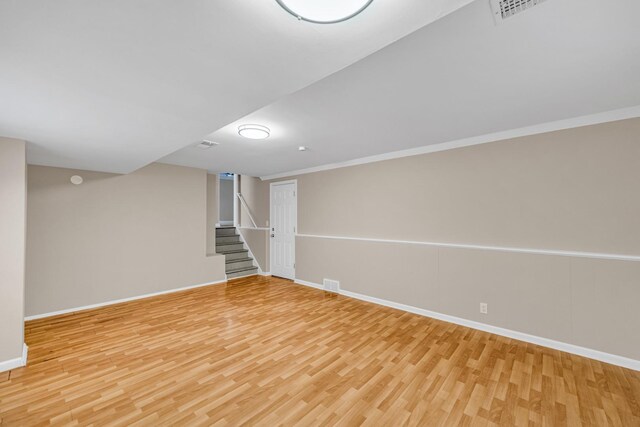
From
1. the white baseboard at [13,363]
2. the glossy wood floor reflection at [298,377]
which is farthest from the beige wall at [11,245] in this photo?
the glossy wood floor reflection at [298,377]

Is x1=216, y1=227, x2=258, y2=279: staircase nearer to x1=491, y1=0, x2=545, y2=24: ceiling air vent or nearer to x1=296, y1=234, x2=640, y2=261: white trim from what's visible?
x1=296, y1=234, x2=640, y2=261: white trim

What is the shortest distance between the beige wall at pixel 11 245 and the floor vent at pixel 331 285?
3872 mm

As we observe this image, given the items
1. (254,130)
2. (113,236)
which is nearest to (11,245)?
(113,236)

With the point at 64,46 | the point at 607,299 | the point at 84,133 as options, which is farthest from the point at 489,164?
the point at 84,133

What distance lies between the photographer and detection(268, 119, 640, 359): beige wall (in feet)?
8.30

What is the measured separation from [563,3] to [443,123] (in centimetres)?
157

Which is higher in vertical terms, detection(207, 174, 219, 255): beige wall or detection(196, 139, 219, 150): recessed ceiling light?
detection(196, 139, 219, 150): recessed ceiling light

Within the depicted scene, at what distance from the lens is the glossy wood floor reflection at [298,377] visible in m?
1.84

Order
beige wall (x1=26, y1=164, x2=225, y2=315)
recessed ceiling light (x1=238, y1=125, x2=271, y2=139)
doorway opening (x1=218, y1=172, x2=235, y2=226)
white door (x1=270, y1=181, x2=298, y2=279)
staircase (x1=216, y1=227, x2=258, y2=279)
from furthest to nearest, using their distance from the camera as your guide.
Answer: doorway opening (x1=218, y1=172, x2=235, y2=226), staircase (x1=216, y1=227, x2=258, y2=279), white door (x1=270, y1=181, x2=298, y2=279), beige wall (x1=26, y1=164, x2=225, y2=315), recessed ceiling light (x1=238, y1=125, x2=271, y2=139)

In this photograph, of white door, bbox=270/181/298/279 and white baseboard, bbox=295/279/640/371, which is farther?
white door, bbox=270/181/298/279

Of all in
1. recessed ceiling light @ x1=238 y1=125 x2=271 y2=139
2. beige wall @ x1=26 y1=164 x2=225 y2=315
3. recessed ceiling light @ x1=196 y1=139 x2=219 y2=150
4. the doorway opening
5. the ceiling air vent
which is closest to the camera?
the ceiling air vent

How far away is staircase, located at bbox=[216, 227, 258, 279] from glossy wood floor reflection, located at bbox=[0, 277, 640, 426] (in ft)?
8.04

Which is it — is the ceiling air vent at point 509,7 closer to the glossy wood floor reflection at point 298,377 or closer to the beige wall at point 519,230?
the beige wall at point 519,230

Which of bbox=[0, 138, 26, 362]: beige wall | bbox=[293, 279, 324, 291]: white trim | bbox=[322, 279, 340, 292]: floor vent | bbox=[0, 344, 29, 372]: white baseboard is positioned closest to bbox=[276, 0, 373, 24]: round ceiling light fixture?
bbox=[0, 138, 26, 362]: beige wall
